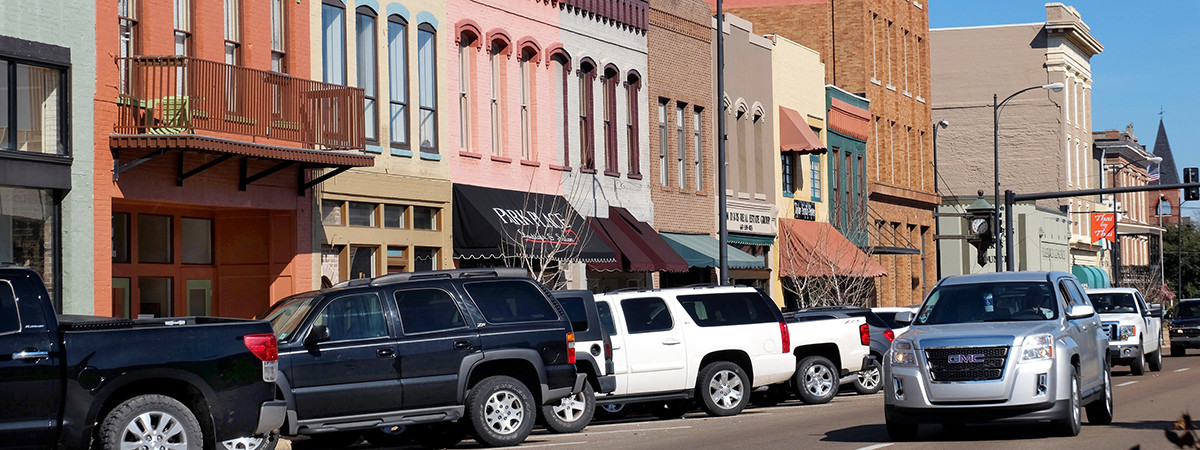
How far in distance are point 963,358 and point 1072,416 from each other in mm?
1278

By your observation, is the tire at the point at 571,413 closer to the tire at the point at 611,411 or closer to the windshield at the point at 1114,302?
the tire at the point at 611,411

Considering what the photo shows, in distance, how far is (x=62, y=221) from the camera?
64.0 ft

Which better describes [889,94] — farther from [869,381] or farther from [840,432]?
[840,432]

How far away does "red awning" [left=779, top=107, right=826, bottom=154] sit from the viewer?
41594mm

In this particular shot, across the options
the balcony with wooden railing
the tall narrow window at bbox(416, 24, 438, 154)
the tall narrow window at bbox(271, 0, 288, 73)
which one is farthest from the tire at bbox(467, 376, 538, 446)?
the tall narrow window at bbox(416, 24, 438, 154)

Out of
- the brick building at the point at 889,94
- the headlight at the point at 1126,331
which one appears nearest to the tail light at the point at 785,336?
the headlight at the point at 1126,331

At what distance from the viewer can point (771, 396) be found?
24.4 metres

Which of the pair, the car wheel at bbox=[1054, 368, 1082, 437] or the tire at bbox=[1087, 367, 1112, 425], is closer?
the car wheel at bbox=[1054, 368, 1082, 437]

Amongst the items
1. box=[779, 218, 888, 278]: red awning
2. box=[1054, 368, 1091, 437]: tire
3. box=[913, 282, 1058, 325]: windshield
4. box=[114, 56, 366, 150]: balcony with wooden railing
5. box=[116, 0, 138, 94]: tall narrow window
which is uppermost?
box=[116, 0, 138, 94]: tall narrow window

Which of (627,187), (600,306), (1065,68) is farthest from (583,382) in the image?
(1065,68)

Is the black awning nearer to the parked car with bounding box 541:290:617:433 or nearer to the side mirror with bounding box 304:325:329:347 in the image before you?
the parked car with bounding box 541:290:617:433

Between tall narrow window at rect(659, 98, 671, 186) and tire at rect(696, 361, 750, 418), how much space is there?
14833mm

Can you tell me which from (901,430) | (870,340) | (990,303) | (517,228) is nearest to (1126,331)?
(870,340)

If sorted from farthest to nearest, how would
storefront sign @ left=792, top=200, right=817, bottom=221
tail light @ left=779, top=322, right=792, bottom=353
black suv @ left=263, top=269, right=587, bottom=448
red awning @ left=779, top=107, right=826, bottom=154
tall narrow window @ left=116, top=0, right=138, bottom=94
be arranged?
1. storefront sign @ left=792, top=200, right=817, bottom=221
2. red awning @ left=779, top=107, right=826, bottom=154
3. tail light @ left=779, top=322, right=792, bottom=353
4. tall narrow window @ left=116, top=0, right=138, bottom=94
5. black suv @ left=263, top=269, right=587, bottom=448
